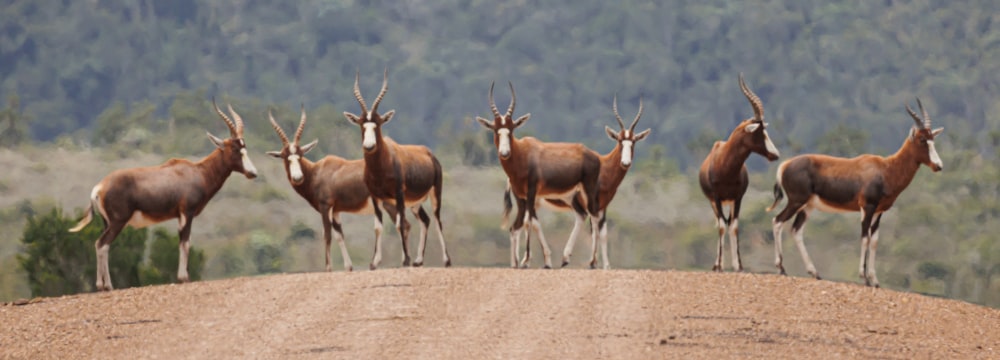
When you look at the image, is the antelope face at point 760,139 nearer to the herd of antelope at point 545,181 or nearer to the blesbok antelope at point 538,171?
the herd of antelope at point 545,181

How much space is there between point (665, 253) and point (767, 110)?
60103 millimetres

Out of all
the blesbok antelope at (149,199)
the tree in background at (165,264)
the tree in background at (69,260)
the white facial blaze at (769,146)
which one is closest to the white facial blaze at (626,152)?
the white facial blaze at (769,146)

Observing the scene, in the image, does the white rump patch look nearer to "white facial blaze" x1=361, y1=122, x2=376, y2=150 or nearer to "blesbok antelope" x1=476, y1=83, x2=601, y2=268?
"white facial blaze" x1=361, y1=122, x2=376, y2=150

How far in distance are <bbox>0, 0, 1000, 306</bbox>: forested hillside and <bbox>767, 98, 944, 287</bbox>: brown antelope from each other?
8750cm

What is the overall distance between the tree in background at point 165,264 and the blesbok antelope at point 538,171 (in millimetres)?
19922

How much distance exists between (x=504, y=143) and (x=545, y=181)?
42.5 inches

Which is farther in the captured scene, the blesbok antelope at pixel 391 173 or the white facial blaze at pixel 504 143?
the blesbok antelope at pixel 391 173

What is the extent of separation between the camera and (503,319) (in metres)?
18.1

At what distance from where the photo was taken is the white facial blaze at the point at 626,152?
24953 mm

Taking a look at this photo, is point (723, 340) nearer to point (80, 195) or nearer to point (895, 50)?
point (80, 195)

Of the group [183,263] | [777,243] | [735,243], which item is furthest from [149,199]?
[777,243]

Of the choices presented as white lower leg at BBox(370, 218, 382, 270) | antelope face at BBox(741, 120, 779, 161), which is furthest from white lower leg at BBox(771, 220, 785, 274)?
white lower leg at BBox(370, 218, 382, 270)

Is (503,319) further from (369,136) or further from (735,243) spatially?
(735,243)

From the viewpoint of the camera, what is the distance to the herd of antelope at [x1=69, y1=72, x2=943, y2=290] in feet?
79.2
